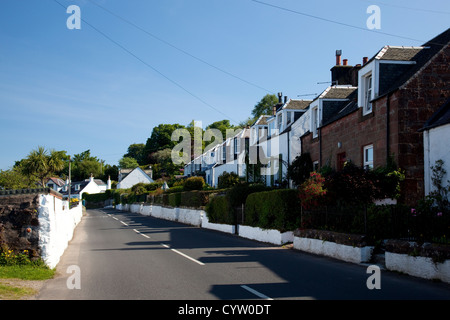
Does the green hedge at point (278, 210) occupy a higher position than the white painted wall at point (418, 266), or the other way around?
the green hedge at point (278, 210)

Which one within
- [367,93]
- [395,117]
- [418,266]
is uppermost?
[367,93]

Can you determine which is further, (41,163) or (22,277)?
(41,163)

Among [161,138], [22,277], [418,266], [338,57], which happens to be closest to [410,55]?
[418,266]

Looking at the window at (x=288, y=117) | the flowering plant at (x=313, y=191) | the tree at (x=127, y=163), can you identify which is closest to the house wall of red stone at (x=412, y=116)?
the flowering plant at (x=313, y=191)

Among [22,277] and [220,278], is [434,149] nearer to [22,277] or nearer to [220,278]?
[220,278]

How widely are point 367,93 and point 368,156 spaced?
282cm

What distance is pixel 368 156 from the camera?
19516 millimetres

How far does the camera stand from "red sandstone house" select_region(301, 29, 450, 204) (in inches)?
660

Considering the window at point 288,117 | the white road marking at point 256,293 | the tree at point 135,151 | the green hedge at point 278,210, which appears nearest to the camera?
the white road marking at point 256,293

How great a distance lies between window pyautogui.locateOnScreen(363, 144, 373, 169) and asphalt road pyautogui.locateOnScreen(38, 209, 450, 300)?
19.5 feet

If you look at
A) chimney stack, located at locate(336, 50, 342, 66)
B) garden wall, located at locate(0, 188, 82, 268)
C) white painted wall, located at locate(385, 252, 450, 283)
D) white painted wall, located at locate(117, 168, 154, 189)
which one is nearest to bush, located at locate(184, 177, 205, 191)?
chimney stack, located at locate(336, 50, 342, 66)

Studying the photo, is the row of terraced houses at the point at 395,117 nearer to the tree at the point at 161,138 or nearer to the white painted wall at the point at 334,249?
the white painted wall at the point at 334,249

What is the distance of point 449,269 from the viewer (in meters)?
9.40

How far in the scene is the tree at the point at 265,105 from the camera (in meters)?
73.8
